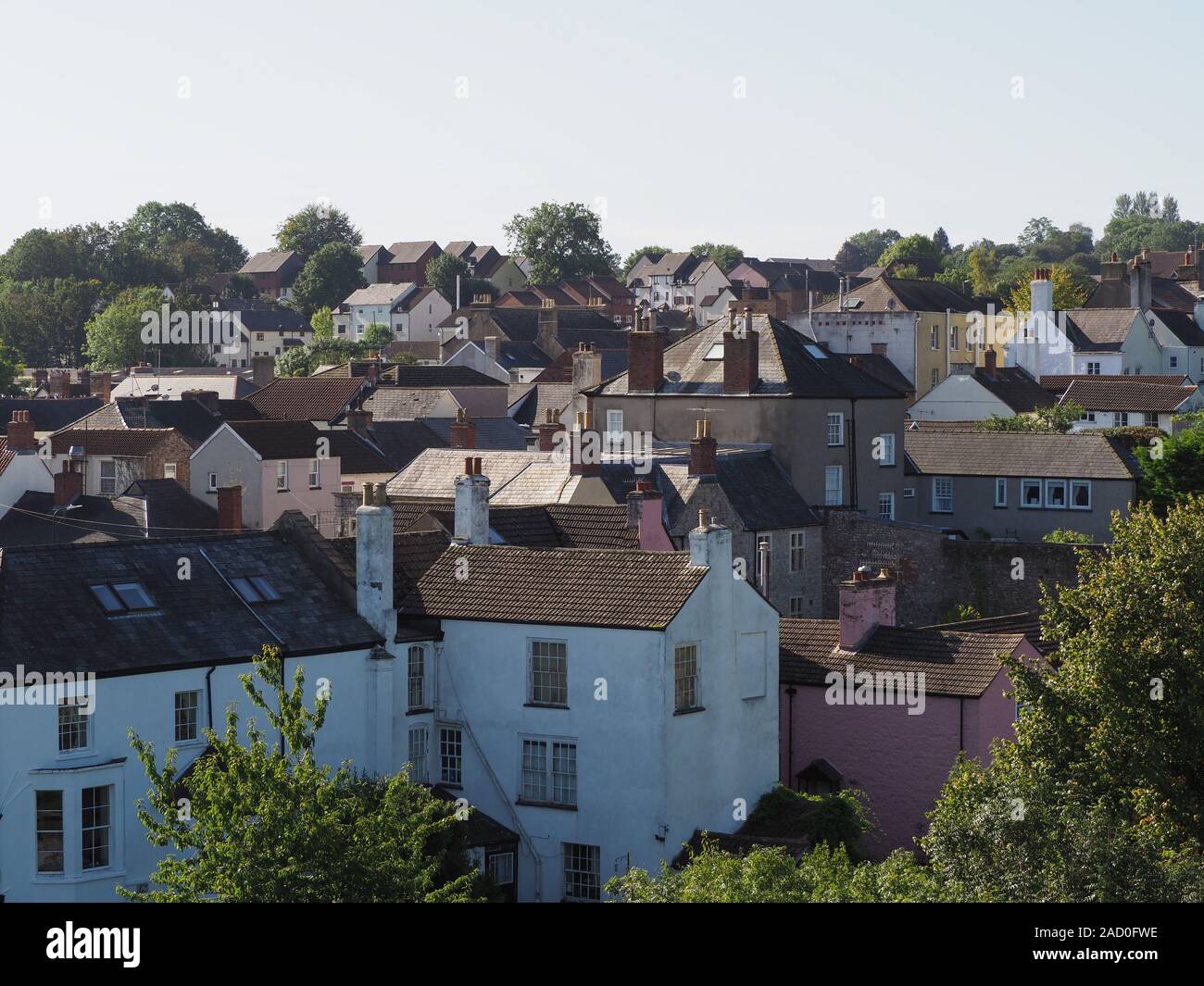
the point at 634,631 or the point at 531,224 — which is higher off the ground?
the point at 531,224

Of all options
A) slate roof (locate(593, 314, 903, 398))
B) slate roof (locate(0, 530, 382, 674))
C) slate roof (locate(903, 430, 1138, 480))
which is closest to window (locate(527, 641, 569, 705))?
slate roof (locate(0, 530, 382, 674))

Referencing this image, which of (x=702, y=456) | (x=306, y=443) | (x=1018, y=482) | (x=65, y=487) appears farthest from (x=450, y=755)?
(x=306, y=443)

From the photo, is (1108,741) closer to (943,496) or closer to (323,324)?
(943,496)

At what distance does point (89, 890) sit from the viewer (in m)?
26.5

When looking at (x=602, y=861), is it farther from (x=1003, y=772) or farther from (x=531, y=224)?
(x=531, y=224)

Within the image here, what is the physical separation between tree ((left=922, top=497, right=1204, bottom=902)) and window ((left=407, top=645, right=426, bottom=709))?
9981 mm

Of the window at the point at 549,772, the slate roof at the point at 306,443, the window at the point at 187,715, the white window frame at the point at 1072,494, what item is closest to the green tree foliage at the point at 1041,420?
the white window frame at the point at 1072,494

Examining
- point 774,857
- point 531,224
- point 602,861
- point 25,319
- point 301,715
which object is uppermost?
point 531,224

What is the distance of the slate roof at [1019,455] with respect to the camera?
60.7 meters

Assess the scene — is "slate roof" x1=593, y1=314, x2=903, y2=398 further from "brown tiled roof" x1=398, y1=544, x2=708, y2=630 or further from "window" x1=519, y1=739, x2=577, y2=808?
"window" x1=519, y1=739, x2=577, y2=808

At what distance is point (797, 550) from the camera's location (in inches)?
2031

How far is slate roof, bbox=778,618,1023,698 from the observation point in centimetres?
3366

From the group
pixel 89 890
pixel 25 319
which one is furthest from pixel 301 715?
pixel 25 319

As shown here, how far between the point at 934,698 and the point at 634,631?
6.91 m
